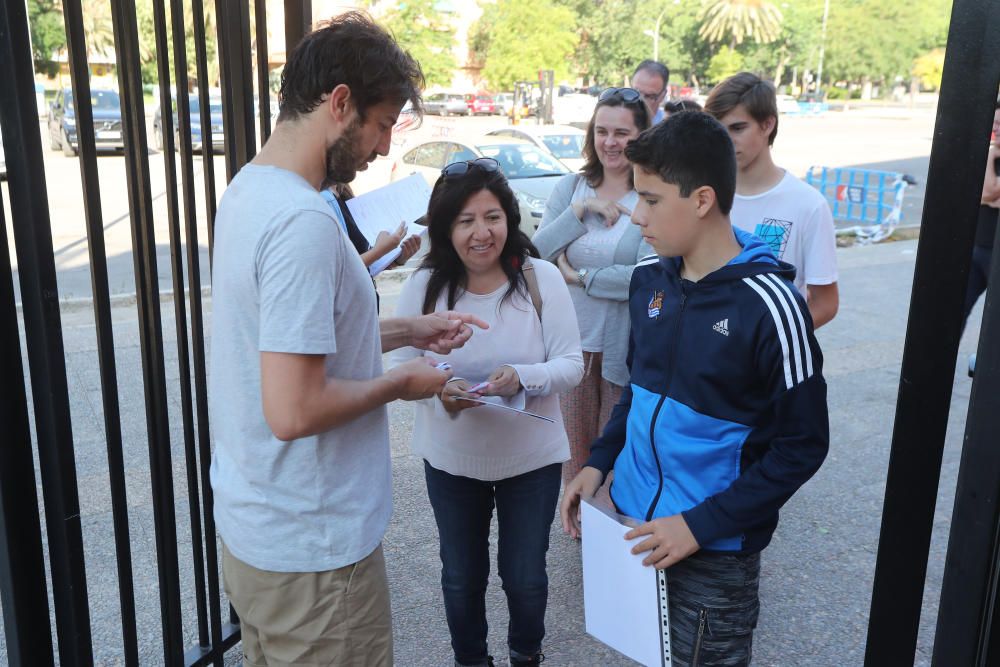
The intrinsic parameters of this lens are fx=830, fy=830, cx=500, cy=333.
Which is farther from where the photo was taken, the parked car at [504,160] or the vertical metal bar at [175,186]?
the parked car at [504,160]

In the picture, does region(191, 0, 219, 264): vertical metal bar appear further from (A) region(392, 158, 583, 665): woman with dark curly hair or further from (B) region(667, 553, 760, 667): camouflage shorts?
(B) region(667, 553, 760, 667): camouflage shorts

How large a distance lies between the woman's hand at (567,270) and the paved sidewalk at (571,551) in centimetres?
122

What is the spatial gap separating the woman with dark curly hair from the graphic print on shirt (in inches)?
40.1

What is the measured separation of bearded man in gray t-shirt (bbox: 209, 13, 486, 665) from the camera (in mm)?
1569

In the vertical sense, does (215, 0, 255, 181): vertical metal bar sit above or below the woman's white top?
above

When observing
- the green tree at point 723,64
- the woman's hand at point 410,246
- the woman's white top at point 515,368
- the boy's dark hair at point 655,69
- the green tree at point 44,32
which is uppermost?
the green tree at point 723,64

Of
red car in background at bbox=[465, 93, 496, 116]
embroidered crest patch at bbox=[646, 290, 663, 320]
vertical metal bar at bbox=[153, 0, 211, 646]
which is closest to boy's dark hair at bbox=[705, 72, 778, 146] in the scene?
embroidered crest patch at bbox=[646, 290, 663, 320]

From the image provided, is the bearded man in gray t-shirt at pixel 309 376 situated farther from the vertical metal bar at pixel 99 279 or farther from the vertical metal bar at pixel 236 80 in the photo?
the vertical metal bar at pixel 236 80

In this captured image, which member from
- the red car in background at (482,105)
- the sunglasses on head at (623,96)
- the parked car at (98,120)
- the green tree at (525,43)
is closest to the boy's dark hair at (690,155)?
the sunglasses on head at (623,96)

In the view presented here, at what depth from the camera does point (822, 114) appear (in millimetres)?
52938

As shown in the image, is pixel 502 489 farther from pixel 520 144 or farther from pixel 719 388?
pixel 520 144

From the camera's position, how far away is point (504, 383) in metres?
2.42

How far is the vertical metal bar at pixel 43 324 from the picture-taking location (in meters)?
1.73

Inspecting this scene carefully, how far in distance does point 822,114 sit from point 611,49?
1645 centimetres
